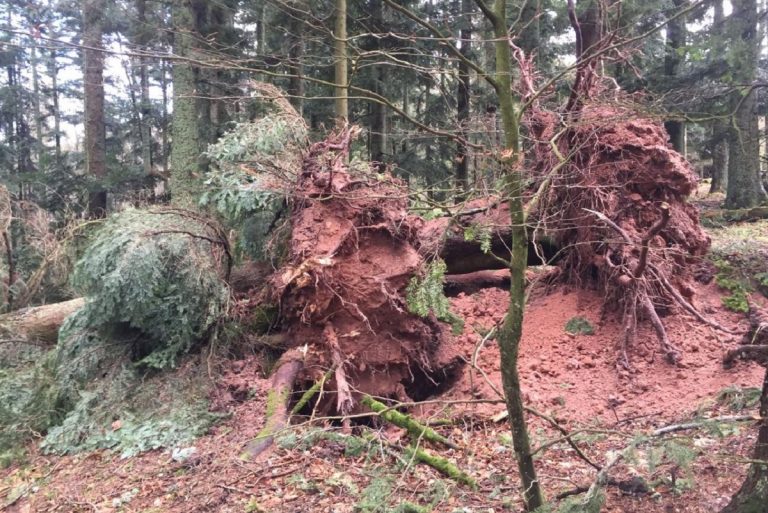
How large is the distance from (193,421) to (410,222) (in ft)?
10.5

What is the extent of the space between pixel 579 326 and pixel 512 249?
4056 mm

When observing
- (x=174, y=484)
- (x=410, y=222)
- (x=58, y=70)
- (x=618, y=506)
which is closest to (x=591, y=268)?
(x=410, y=222)

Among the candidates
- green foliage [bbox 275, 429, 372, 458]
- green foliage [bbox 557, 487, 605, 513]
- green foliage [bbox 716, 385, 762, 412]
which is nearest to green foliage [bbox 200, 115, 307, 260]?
green foliage [bbox 275, 429, 372, 458]

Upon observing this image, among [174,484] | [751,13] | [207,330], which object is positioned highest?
[751,13]

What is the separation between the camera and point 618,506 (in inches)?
123

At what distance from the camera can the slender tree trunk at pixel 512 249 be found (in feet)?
8.50

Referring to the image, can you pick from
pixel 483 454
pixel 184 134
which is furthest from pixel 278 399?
pixel 184 134

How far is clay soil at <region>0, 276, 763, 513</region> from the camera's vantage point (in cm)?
328

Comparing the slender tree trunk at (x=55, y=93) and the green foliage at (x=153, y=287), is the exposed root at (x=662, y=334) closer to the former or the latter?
the green foliage at (x=153, y=287)

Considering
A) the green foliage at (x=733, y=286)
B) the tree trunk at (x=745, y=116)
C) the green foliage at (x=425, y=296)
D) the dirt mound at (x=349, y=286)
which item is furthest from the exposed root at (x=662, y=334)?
the tree trunk at (x=745, y=116)

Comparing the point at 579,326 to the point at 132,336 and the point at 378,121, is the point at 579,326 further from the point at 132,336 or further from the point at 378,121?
the point at 378,121

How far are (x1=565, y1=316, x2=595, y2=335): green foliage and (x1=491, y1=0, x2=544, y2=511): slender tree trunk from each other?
12.2 feet

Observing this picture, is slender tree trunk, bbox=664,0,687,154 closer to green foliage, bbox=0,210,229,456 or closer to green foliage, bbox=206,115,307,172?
green foliage, bbox=206,115,307,172

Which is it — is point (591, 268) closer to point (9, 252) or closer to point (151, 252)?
point (151, 252)
